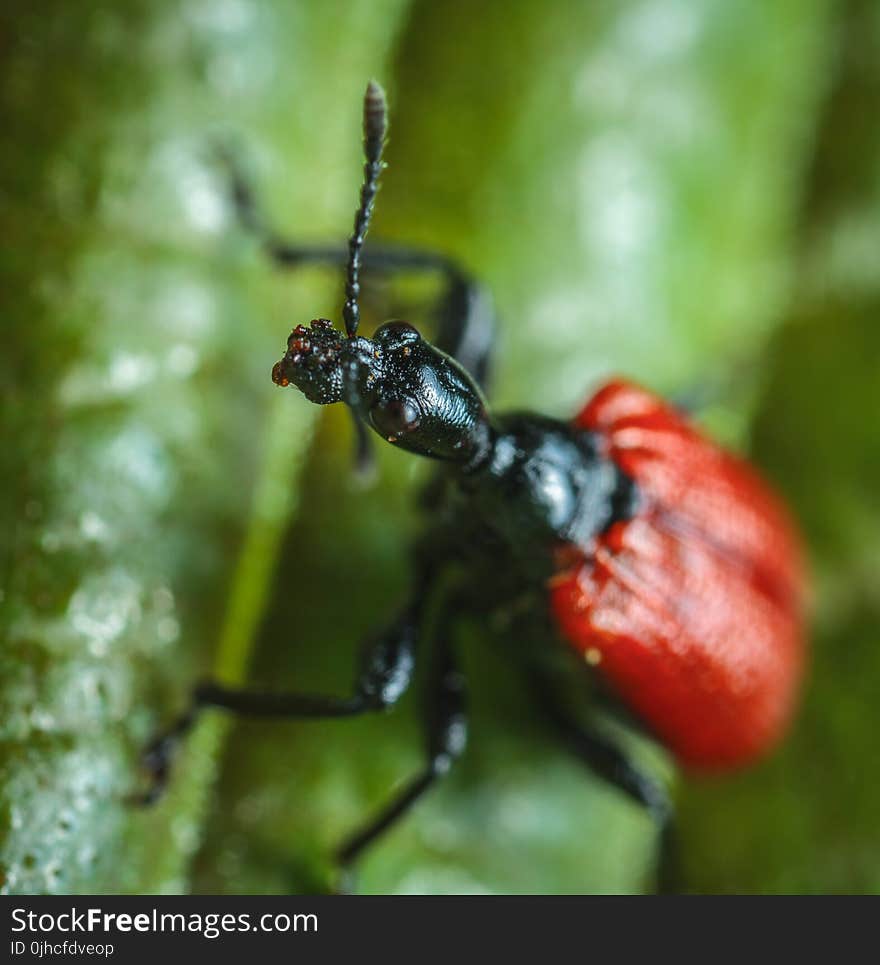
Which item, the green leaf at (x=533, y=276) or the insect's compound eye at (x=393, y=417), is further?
the green leaf at (x=533, y=276)

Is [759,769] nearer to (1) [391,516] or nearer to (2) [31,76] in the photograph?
(1) [391,516]

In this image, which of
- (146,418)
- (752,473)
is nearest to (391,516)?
(146,418)

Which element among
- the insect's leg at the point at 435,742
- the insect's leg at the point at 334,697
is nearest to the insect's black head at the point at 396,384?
the insect's leg at the point at 334,697

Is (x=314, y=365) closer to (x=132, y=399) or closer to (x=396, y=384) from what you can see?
(x=396, y=384)

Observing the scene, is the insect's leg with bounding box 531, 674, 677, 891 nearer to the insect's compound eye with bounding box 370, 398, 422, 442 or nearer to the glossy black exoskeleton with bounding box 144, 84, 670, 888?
the glossy black exoskeleton with bounding box 144, 84, 670, 888

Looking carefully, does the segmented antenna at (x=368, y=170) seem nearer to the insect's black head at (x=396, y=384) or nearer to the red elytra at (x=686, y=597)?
the insect's black head at (x=396, y=384)

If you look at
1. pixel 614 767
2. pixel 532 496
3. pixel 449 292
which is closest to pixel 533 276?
pixel 449 292
